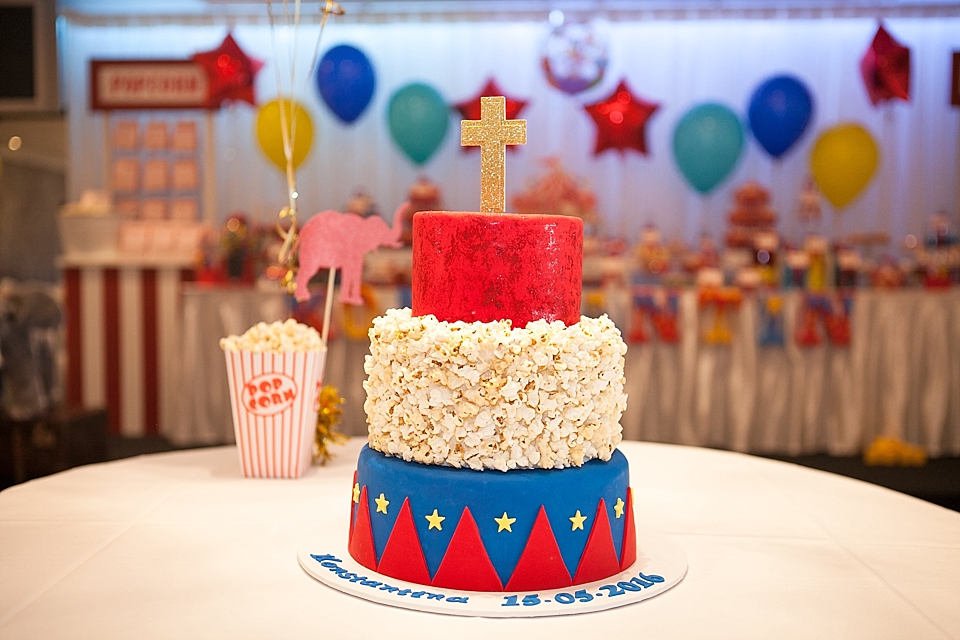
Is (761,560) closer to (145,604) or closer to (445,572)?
(445,572)

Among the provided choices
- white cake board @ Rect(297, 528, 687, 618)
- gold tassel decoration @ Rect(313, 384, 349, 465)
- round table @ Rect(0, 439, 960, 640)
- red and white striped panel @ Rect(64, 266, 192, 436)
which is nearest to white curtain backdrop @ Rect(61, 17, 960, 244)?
red and white striped panel @ Rect(64, 266, 192, 436)

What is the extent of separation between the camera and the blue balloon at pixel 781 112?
5656mm

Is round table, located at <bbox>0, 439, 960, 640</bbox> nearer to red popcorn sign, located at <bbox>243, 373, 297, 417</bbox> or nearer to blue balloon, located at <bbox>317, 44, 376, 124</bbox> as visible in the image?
red popcorn sign, located at <bbox>243, 373, 297, 417</bbox>

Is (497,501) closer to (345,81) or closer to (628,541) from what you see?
(628,541)

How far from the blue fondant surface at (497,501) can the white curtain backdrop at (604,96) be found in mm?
4634

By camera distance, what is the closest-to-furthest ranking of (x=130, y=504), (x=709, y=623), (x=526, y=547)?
(x=709, y=623)
(x=526, y=547)
(x=130, y=504)

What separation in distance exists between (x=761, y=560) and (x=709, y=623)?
1.28 ft

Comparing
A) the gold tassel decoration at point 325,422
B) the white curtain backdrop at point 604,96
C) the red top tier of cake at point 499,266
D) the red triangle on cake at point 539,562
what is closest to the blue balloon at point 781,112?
the white curtain backdrop at point 604,96

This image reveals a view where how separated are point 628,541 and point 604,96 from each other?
4.79 meters

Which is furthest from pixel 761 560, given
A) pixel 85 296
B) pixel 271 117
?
pixel 85 296

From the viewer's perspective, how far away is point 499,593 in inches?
67.0

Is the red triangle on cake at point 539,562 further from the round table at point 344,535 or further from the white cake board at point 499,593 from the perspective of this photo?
the round table at point 344,535

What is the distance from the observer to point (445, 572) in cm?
172

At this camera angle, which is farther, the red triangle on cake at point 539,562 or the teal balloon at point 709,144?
the teal balloon at point 709,144
